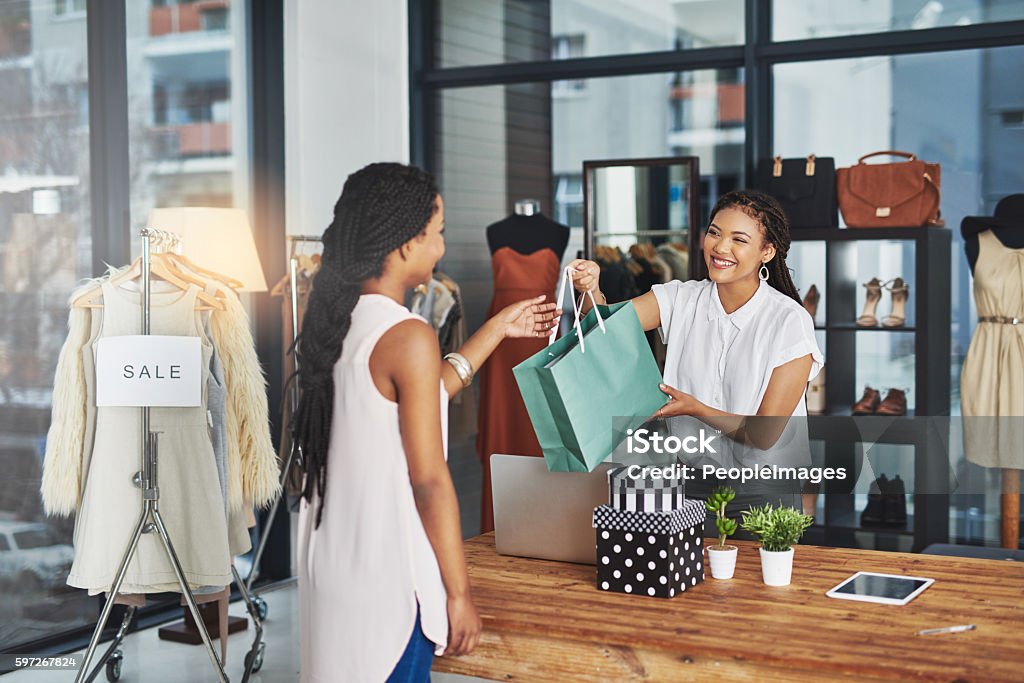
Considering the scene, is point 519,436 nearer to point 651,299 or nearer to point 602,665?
point 651,299

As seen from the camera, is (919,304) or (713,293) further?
(919,304)

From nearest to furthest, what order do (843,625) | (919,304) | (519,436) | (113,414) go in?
(843,625)
(113,414)
(919,304)
(519,436)

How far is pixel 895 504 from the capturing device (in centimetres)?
517

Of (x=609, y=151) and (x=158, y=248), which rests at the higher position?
(x=609, y=151)

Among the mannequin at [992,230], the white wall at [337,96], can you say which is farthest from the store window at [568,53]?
the mannequin at [992,230]

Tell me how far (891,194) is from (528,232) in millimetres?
1572

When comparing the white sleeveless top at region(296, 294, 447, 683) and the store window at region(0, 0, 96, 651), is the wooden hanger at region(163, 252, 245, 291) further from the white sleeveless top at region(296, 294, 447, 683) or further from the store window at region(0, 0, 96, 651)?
the white sleeveless top at region(296, 294, 447, 683)

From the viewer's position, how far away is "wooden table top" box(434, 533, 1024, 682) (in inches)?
76.3

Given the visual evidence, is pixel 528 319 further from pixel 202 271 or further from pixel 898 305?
pixel 898 305

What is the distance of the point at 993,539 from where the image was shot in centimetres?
509

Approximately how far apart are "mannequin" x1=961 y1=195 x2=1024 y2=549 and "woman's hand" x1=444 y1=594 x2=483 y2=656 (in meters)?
3.35

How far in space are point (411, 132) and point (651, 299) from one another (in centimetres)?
319

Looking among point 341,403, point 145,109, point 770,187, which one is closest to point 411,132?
point 145,109

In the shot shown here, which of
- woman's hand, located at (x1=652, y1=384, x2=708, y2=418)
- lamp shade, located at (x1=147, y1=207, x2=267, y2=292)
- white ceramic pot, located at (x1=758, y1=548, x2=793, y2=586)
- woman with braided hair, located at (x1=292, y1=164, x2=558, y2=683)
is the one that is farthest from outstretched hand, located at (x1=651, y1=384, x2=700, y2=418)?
lamp shade, located at (x1=147, y1=207, x2=267, y2=292)
